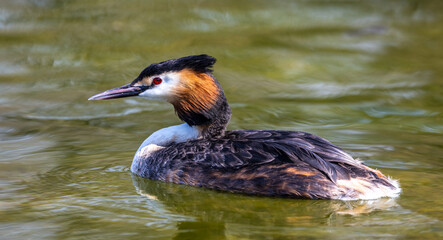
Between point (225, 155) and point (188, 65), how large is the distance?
Result: 39.7 inches

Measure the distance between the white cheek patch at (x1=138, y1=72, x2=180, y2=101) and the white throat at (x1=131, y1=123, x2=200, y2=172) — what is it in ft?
1.28

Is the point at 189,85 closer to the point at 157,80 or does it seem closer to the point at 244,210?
the point at 157,80

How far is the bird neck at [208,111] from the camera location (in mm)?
7508

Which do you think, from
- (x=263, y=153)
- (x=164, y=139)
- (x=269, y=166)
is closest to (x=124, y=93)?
(x=164, y=139)

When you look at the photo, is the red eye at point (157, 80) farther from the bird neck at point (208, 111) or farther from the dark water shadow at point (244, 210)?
the dark water shadow at point (244, 210)

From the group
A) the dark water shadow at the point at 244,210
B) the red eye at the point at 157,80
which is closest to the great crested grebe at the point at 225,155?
the red eye at the point at 157,80

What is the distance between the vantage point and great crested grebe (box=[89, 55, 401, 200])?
21.9 feet

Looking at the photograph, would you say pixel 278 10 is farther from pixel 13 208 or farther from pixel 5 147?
pixel 13 208

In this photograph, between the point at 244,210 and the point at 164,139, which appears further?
the point at 164,139

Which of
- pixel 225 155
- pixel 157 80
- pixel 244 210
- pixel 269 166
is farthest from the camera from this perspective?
pixel 157 80

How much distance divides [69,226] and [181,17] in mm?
9401

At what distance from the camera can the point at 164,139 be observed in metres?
7.84

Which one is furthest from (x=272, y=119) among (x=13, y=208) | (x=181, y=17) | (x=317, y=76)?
(x=181, y=17)

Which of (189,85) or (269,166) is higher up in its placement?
(189,85)
